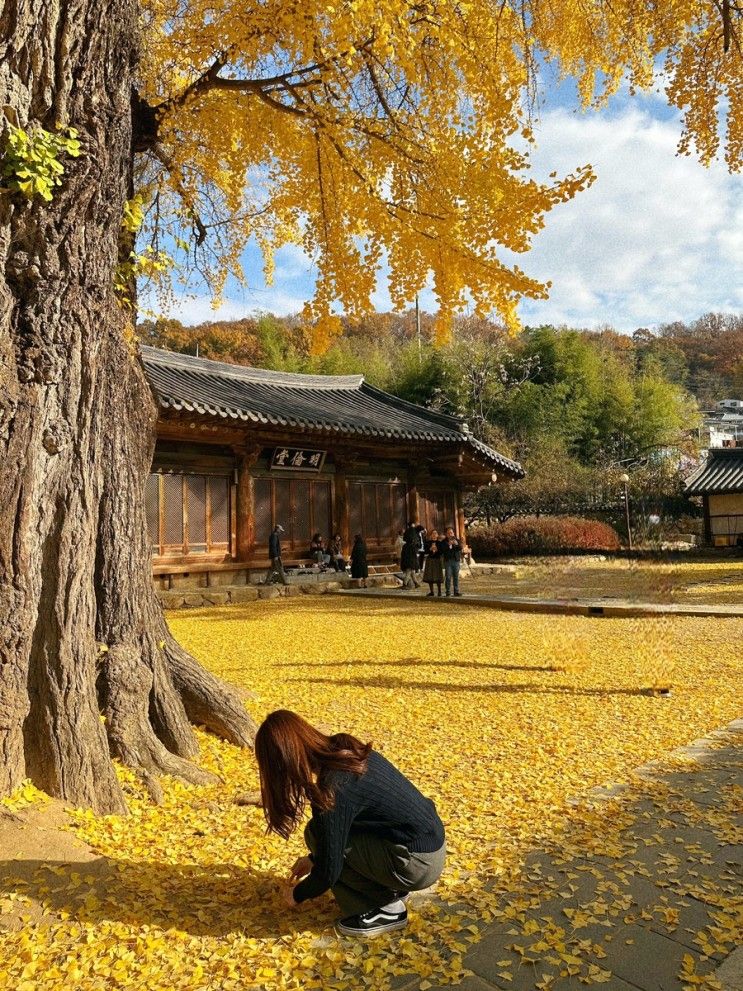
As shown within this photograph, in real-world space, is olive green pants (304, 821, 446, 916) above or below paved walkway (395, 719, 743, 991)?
above

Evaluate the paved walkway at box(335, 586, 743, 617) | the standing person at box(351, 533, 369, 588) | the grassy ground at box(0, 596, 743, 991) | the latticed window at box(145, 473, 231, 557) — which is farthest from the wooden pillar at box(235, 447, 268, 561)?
the grassy ground at box(0, 596, 743, 991)

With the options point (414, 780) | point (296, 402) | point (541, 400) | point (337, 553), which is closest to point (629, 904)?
point (414, 780)

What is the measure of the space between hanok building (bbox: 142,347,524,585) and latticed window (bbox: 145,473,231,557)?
0.07ft

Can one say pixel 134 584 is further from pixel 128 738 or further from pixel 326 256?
pixel 326 256

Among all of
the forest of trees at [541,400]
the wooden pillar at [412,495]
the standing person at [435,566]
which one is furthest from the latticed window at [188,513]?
the forest of trees at [541,400]

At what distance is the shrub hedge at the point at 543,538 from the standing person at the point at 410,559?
1066 cm

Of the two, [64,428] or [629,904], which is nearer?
[629,904]

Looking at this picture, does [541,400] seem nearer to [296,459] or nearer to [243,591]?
[296,459]

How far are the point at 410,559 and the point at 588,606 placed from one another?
5.52 m

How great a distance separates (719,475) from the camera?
1003 inches

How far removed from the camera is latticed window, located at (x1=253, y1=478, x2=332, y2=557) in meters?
15.6

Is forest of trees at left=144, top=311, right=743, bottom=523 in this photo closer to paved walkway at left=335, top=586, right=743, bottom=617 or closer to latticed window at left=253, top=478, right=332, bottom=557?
latticed window at left=253, top=478, right=332, bottom=557

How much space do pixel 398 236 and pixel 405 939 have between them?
586 centimetres

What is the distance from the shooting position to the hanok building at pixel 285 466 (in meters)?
13.8
